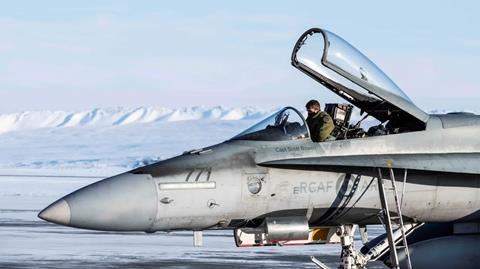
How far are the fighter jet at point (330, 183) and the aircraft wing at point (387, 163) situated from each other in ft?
0.05

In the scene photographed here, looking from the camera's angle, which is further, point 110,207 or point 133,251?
point 133,251

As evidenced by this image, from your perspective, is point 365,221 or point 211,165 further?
point 365,221

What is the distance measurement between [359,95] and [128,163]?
6353 inches

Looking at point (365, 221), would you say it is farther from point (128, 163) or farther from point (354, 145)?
point (128, 163)

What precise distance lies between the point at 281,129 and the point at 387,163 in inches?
52.3

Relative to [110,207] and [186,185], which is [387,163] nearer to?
[186,185]

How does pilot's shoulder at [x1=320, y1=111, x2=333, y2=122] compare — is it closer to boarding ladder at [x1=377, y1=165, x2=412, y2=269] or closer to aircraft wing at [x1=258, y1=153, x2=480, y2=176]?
aircraft wing at [x1=258, y1=153, x2=480, y2=176]

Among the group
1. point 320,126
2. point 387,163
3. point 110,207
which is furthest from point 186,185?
point 387,163

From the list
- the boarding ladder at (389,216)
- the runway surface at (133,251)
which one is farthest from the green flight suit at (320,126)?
the runway surface at (133,251)

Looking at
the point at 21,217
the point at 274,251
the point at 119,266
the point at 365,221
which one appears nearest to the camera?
the point at 365,221

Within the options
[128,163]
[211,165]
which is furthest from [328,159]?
[128,163]

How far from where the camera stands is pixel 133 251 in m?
22.0

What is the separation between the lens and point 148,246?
2339 cm

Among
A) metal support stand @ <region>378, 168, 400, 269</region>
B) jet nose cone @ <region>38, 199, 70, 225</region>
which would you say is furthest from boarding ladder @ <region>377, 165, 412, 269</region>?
jet nose cone @ <region>38, 199, 70, 225</region>
